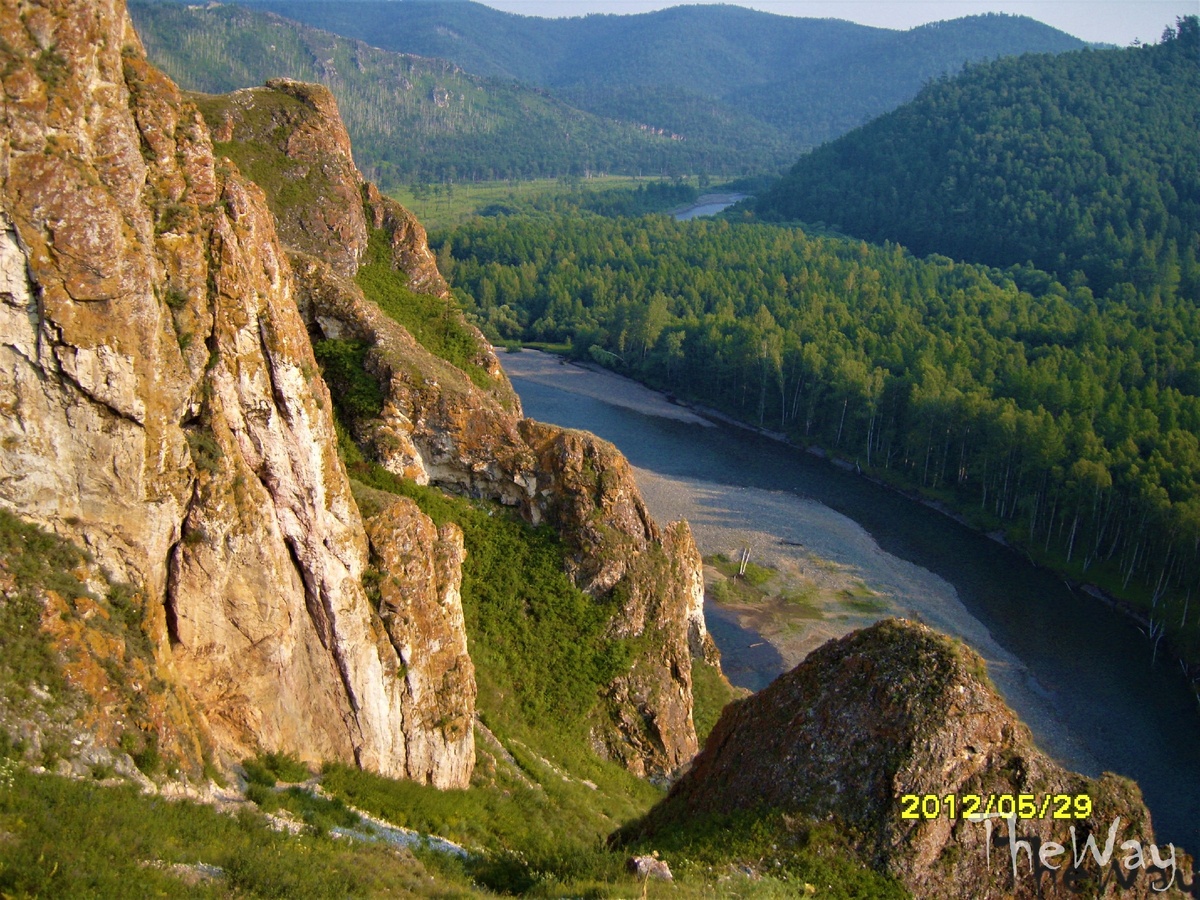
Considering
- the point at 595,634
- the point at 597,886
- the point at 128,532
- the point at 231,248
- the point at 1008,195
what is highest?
the point at 1008,195

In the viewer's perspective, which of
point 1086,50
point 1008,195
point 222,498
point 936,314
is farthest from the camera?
point 1086,50

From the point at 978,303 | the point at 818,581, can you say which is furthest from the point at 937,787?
the point at 978,303

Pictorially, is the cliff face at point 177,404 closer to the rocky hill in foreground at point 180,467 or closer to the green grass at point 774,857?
the rocky hill in foreground at point 180,467

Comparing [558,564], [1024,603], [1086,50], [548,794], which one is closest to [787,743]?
[548,794]

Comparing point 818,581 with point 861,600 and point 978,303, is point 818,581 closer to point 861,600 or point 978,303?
point 861,600

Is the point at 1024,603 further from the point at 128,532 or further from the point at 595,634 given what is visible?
the point at 128,532

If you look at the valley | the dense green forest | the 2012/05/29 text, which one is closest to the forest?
the dense green forest
